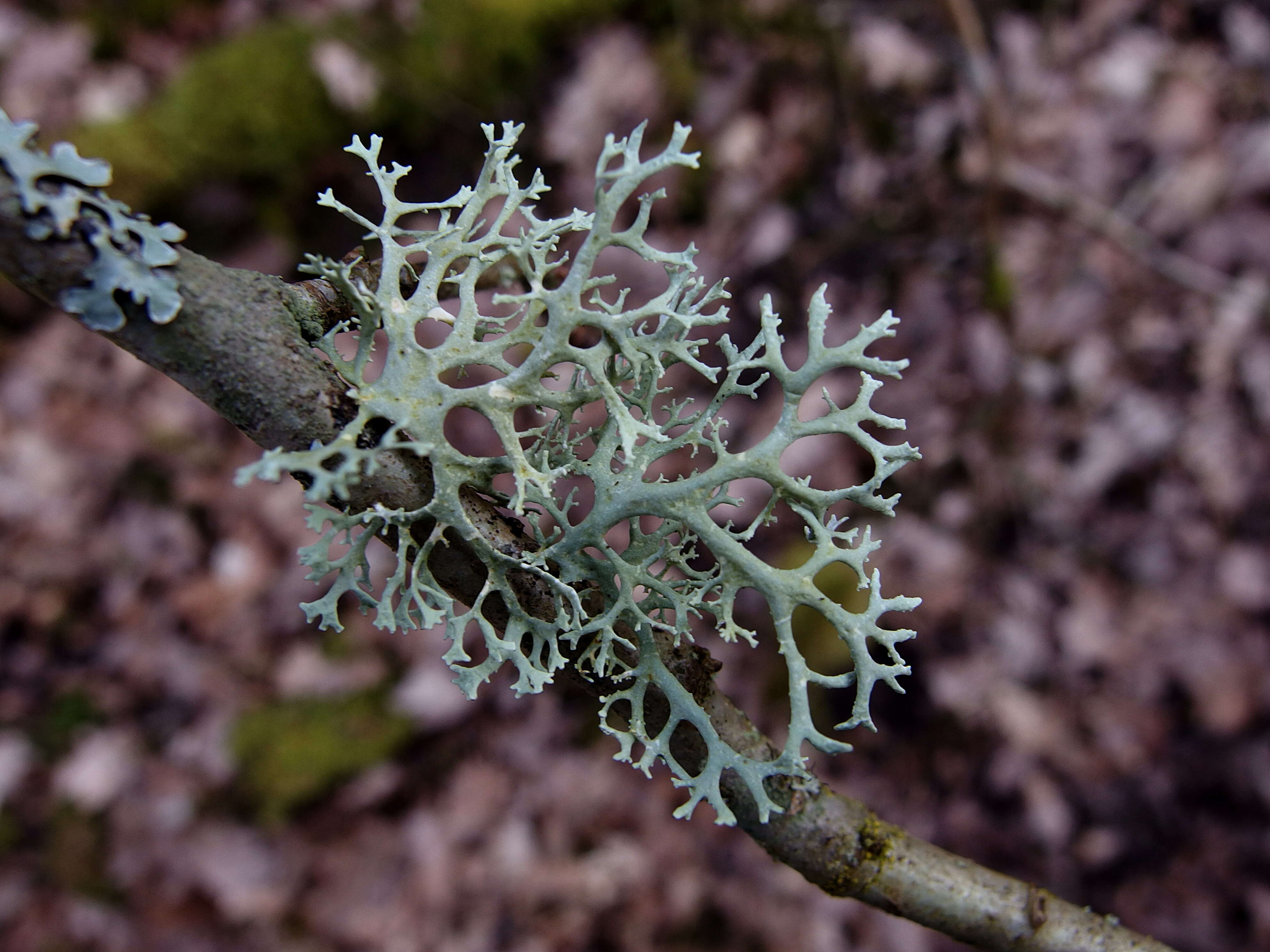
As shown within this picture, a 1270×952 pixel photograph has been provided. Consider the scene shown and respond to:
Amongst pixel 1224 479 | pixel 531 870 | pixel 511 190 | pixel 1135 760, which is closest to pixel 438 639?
pixel 531 870

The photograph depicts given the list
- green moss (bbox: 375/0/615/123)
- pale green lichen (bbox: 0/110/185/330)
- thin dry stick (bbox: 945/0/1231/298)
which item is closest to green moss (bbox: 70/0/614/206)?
green moss (bbox: 375/0/615/123)

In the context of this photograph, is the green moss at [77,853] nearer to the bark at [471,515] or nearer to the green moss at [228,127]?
the green moss at [228,127]

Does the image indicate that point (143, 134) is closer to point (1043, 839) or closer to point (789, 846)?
point (789, 846)

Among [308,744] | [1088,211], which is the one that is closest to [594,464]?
[308,744]

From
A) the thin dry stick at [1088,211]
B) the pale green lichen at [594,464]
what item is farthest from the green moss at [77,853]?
the thin dry stick at [1088,211]

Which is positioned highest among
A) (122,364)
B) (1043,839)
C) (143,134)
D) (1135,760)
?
(143,134)
